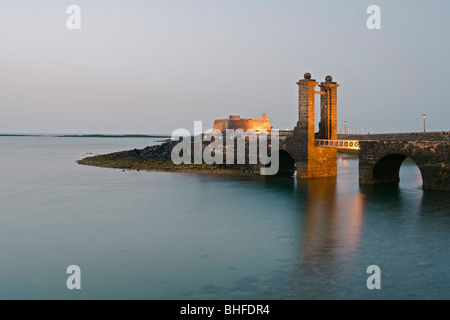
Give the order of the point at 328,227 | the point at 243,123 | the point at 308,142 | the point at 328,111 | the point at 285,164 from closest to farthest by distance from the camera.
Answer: the point at 328,227 < the point at 308,142 < the point at 328,111 < the point at 285,164 < the point at 243,123

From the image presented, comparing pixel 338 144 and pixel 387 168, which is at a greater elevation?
pixel 338 144

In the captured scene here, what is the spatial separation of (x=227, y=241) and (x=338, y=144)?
62.1ft

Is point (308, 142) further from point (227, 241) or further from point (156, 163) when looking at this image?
point (156, 163)

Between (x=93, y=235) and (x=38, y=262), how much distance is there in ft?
13.3

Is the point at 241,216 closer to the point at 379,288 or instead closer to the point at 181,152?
the point at 379,288

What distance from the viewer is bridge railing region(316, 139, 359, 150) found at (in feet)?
109

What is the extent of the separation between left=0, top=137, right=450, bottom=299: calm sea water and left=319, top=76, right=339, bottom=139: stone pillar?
5.04 m

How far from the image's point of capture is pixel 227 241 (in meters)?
18.5

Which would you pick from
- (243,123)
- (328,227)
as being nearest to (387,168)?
(328,227)

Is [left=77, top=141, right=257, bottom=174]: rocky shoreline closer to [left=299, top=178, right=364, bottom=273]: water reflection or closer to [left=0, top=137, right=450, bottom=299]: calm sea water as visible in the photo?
[left=0, top=137, right=450, bottom=299]: calm sea water

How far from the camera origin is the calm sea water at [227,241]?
12.9m

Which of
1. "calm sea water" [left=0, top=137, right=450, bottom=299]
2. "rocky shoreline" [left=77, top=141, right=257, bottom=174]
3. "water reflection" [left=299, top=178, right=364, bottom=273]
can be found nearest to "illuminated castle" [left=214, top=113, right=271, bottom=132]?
"rocky shoreline" [left=77, top=141, right=257, bottom=174]
